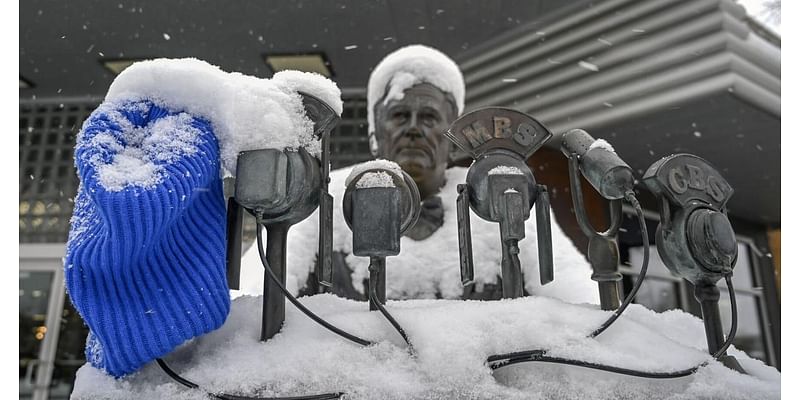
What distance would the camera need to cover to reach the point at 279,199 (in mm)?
625

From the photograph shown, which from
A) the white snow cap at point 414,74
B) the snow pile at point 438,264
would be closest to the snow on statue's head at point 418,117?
the white snow cap at point 414,74

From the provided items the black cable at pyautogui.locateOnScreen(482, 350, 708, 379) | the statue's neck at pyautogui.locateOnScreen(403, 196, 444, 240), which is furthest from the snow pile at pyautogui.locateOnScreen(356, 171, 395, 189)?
the statue's neck at pyautogui.locateOnScreen(403, 196, 444, 240)

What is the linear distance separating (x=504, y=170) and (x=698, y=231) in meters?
0.24

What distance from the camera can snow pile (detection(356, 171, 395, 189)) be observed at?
0.65m

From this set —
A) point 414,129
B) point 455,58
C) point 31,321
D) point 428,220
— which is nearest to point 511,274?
point 428,220

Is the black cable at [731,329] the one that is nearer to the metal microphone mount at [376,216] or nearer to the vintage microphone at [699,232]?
the vintage microphone at [699,232]

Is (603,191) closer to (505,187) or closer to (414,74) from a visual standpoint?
(505,187)

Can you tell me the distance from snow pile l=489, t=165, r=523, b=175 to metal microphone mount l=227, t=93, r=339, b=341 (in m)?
0.20

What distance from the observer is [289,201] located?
0.64m

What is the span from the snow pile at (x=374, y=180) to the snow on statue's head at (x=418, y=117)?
896mm

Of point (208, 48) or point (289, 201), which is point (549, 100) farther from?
point (289, 201)

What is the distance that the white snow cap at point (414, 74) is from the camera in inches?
64.9

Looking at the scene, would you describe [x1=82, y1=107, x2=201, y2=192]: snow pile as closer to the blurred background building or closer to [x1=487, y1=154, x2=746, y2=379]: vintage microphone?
[x1=487, y1=154, x2=746, y2=379]: vintage microphone

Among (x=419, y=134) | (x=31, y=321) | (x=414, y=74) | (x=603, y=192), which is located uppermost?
(x=414, y=74)
